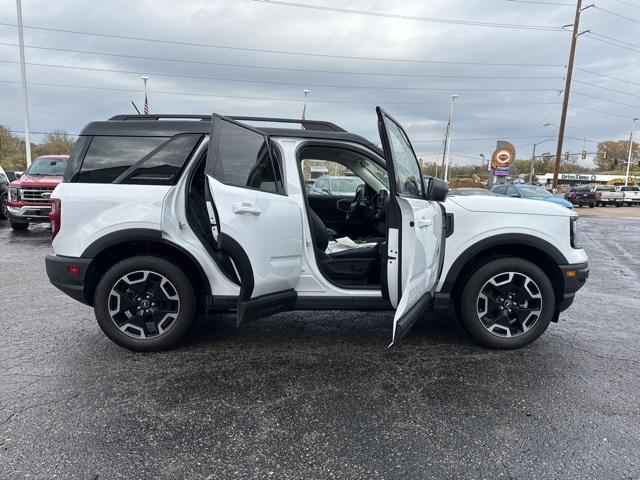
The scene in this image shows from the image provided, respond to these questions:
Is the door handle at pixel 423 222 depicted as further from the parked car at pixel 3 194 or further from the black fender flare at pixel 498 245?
the parked car at pixel 3 194

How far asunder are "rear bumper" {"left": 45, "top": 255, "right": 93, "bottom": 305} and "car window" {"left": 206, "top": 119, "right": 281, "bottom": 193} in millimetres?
1429

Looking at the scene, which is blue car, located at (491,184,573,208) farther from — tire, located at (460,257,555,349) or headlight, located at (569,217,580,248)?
tire, located at (460,257,555,349)

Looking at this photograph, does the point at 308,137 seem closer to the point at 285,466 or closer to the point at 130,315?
the point at 130,315

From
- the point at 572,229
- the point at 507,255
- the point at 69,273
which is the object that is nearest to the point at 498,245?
the point at 507,255

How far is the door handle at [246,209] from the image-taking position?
3189 millimetres

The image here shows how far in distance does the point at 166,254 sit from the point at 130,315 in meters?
0.59

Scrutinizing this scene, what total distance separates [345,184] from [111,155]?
8.38 feet

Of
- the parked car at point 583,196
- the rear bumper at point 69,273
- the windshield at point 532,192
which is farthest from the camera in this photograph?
the parked car at point 583,196

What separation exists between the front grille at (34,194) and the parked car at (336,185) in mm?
8465

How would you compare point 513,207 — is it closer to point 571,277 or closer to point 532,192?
point 571,277

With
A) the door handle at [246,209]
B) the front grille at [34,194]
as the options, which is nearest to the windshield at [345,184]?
the door handle at [246,209]

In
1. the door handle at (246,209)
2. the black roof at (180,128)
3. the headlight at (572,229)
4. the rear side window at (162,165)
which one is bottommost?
the headlight at (572,229)

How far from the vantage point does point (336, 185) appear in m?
5.37

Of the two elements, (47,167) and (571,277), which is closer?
(571,277)
